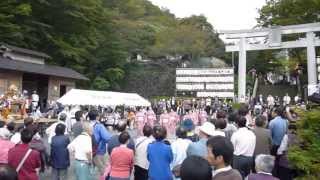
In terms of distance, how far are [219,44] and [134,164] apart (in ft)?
171

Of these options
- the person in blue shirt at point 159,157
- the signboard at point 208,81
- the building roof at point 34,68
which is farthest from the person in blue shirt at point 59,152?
the signboard at point 208,81

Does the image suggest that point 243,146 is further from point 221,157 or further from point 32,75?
point 32,75

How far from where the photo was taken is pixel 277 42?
32438 mm

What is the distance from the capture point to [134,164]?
8.00 metres

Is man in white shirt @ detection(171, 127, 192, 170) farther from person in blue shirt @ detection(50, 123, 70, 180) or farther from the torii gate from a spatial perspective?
the torii gate

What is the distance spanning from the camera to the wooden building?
28797 mm

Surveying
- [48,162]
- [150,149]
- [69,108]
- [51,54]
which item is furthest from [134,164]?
[51,54]

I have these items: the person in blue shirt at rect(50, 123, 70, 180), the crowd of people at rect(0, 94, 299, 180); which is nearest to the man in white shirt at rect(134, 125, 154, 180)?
the crowd of people at rect(0, 94, 299, 180)

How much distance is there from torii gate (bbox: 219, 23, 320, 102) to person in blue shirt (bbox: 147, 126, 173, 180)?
1007 inches

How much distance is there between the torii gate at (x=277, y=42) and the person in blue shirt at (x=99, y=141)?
2366cm

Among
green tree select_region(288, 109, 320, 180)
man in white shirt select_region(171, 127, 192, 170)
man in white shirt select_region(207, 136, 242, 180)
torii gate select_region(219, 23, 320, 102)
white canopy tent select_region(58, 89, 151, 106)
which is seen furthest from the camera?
torii gate select_region(219, 23, 320, 102)

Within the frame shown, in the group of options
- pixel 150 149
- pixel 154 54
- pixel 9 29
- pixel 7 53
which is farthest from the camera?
pixel 154 54

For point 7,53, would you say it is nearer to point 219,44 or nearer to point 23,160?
point 23,160

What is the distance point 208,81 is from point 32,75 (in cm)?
1264
